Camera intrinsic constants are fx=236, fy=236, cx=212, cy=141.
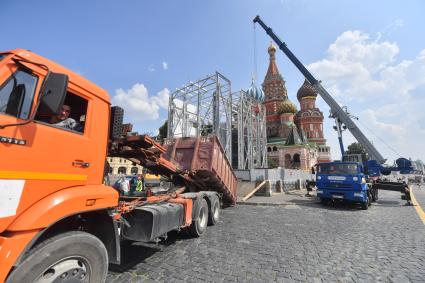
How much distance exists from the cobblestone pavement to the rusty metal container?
1.48 metres

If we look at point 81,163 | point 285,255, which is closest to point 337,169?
point 285,255

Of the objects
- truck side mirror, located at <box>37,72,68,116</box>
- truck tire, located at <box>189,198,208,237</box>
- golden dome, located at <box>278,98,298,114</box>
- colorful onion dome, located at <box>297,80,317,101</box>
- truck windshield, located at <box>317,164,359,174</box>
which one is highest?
colorful onion dome, located at <box>297,80,317,101</box>

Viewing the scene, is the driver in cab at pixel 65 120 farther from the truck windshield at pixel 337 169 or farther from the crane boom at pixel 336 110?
the crane boom at pixel 336 110

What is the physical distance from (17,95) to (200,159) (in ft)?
18.3

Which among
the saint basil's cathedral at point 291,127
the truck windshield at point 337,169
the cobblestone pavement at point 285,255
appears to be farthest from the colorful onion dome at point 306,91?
the cobblestone pavement at point 285,255

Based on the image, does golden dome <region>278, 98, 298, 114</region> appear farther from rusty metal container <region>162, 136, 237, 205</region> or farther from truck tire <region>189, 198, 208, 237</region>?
truck tire <region>189, 198, 208, 237</region>

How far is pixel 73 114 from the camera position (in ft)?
9.25

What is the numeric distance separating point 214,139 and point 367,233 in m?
4.97

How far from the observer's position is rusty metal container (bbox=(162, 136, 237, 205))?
730cm

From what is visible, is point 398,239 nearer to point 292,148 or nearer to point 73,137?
point 73,137

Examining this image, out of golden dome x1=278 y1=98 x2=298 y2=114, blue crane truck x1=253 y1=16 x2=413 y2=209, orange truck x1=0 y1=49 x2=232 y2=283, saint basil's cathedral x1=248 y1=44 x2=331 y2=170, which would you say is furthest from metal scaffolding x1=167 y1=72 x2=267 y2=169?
golden dome x1=278 y1=98 x2=298 y2=114

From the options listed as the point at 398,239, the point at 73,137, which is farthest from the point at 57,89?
the point at 398,239

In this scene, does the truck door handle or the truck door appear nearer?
the truck door

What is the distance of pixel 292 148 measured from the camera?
44.6 metres
